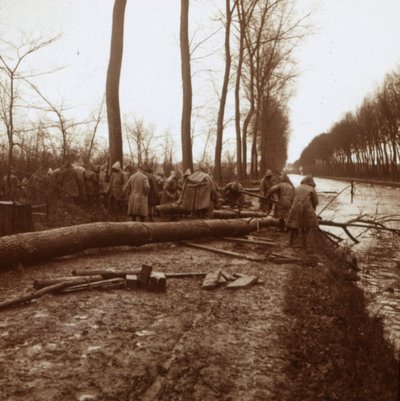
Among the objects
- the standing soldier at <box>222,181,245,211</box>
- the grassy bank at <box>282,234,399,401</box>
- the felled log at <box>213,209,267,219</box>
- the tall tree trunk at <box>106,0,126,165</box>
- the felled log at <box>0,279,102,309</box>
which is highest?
the tall tree trunk at <box>106,0,126,165</box>

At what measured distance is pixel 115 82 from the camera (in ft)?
46.6

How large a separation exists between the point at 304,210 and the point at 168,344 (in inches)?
258

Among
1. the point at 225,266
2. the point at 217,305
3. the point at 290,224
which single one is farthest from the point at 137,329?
the point at 290,224

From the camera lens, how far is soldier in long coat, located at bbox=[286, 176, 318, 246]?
10.5 m

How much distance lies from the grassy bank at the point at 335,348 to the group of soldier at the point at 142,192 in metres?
3.61

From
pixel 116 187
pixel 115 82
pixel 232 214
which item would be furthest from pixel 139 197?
pixel 115 82

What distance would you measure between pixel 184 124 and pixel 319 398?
1502 centimetres

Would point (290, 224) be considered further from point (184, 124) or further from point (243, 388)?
point (184, 124)

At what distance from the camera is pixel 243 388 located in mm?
3926

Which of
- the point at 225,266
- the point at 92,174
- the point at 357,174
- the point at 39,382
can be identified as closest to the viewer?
the point at 39,382

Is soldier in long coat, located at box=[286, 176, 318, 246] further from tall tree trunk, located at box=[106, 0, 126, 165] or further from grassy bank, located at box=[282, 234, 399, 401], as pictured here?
tall tree trunk, located at box=[106, 0, 126, 165]

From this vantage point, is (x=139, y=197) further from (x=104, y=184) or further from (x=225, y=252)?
(x=225, y=252)

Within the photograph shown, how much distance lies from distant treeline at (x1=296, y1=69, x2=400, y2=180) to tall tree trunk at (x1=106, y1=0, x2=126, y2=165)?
3206 centimetres

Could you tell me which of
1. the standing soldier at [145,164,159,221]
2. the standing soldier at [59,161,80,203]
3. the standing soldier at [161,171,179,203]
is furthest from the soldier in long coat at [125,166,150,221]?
the standing soldier at [59,161,80,203]
